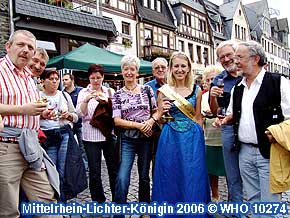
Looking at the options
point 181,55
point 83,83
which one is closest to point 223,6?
point 83,83

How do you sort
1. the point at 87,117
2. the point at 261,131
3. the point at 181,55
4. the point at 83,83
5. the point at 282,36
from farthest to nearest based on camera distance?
the point at 282,36 → the point at 83,83 → the point at 87,117 → the point at 181,55 → the point at 261,131

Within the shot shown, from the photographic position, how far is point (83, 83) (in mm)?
11523

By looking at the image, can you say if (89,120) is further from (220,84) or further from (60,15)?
(60,15)

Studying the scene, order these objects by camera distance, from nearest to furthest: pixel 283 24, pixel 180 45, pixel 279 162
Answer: pixel 279 162, pixel 180 45, pixel 283 24

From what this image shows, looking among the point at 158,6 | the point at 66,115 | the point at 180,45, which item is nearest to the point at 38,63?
the point at 66,115

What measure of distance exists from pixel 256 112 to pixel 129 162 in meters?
1.43

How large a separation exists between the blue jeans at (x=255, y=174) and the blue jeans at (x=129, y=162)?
1.04 meters

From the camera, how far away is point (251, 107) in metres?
2.53

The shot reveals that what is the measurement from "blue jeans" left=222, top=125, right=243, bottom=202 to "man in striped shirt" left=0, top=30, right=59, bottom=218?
178 centimetres

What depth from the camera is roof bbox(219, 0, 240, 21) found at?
110 ft

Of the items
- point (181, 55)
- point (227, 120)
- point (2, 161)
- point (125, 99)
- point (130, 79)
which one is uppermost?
point (181, 55)

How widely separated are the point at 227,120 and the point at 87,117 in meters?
1.71

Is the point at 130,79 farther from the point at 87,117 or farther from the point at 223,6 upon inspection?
the point at 223,6

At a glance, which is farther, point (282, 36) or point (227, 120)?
point (282, 36)
